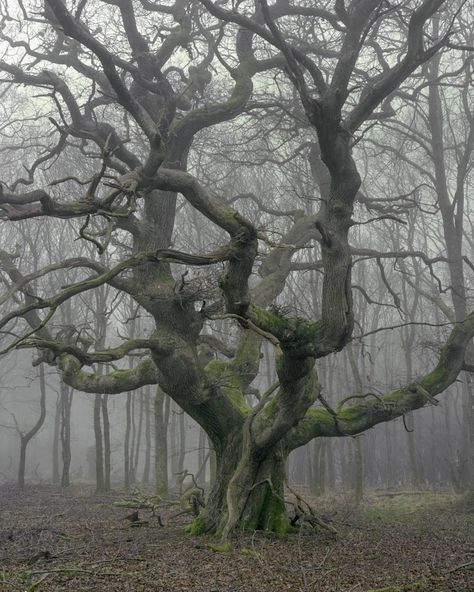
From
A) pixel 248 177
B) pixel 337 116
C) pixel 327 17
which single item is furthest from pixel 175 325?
pixel 248 177

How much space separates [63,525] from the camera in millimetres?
11539

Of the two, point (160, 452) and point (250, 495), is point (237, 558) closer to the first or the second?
point (250, 495)

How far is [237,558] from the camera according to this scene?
748 centimetres

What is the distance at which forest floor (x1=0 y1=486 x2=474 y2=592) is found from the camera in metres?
6.09

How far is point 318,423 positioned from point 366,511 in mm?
5986

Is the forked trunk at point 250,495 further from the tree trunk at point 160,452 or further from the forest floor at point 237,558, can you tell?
the tree trunk at point 160,452

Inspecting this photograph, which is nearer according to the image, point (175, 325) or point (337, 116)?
point (337, 116)

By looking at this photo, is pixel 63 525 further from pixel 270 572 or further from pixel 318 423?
pixel 270 572

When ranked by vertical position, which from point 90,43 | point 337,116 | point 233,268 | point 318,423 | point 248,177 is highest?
point 248,177

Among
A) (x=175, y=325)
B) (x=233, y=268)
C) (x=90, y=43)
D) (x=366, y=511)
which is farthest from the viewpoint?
(x=366, y=511)

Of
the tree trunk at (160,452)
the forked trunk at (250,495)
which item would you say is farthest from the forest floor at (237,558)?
the tree trunk at (160,452)

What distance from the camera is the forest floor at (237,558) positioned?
609 cm

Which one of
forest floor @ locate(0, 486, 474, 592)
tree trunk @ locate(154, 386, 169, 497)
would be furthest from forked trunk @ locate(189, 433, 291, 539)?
tree trunk @ locate(154, 386, 169, 497)

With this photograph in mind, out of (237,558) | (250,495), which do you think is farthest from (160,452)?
(237,558)
